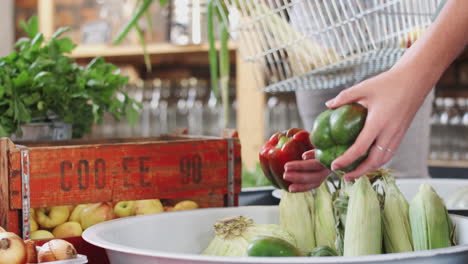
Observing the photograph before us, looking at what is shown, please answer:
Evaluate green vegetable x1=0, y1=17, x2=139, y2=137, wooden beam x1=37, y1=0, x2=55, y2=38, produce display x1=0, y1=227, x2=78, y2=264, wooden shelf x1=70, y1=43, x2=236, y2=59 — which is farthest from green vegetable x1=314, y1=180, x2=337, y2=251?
wooden beam x1=37, y1=0, x2=55, y2=38

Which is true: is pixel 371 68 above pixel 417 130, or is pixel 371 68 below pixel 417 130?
above

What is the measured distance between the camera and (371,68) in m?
1.05

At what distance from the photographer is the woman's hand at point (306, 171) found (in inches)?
29.9

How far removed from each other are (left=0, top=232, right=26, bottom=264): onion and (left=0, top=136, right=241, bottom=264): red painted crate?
14cm

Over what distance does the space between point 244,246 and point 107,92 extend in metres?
0.54

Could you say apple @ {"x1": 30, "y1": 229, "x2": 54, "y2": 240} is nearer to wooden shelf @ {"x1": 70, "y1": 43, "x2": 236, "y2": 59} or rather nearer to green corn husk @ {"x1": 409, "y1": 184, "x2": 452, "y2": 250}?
green corn husk @ {"x1": 409, "y1": 184, "x2": 452, "y2": 250}

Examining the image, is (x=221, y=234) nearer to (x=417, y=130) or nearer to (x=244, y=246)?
(x=244, y=246)

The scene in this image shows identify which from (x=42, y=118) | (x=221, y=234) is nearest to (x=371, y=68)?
(x=221, y=234)

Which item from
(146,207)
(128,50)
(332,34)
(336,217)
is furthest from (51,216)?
(128,50)

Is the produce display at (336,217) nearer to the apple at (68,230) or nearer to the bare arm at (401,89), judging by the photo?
the bare arm at (401,89)

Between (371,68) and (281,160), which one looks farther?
(371,68)

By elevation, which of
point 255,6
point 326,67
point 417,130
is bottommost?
point 417,130

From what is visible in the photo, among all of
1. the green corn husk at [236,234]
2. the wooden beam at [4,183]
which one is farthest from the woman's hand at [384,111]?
the wooden beam at [4,183]

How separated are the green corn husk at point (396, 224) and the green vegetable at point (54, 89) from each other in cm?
58
